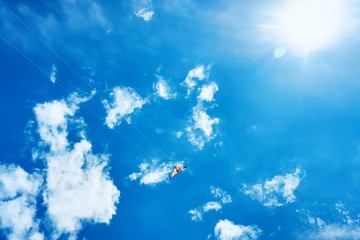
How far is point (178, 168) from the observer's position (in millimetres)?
53875

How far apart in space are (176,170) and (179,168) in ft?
2.44

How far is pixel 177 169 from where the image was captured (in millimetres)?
53750

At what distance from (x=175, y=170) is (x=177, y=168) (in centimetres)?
57

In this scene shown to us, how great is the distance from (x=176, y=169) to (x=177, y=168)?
0.30 metres

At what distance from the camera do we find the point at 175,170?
53.6 meters

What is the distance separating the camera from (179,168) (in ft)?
177

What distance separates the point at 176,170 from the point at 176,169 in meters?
0.19

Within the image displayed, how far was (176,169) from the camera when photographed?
2112 inches

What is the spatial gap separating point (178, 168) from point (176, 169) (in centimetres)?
47

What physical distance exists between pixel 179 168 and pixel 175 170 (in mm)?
934

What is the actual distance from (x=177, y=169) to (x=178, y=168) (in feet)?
0.94
